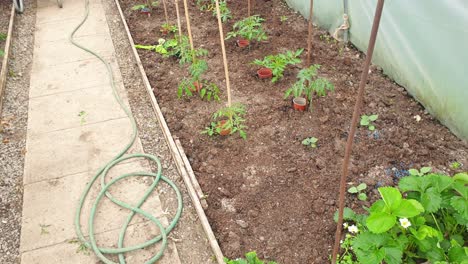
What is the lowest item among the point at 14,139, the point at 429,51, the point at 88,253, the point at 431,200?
the point at 88,253

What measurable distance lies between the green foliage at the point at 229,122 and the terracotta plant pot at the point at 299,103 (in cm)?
51

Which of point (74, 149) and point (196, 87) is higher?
point (196, 87)

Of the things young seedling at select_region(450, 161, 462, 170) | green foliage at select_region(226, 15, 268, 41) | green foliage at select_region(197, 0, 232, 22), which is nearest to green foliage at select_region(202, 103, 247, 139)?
green foliage at select_region(226, 15, 268, 41)

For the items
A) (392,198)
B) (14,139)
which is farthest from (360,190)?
(14,139)

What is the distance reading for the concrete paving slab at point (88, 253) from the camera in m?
2.80

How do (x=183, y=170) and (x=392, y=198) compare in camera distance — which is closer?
(x=392, y=198)

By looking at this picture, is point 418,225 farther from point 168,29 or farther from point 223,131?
point 168,29

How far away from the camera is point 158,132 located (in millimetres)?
3926

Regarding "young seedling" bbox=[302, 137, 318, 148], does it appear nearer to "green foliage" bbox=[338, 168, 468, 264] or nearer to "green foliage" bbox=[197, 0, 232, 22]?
"green foliage" bbox=[338, 168, 468, 264]

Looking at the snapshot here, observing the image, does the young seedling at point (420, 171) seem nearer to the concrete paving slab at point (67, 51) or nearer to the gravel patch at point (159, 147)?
the gravel patch at point (159, 147)

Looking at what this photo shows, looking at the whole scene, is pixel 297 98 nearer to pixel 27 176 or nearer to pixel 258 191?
pixel 258 191

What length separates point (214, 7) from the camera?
586cm

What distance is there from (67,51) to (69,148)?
2038 millimetres

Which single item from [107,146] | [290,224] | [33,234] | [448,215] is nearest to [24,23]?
[107,146]
